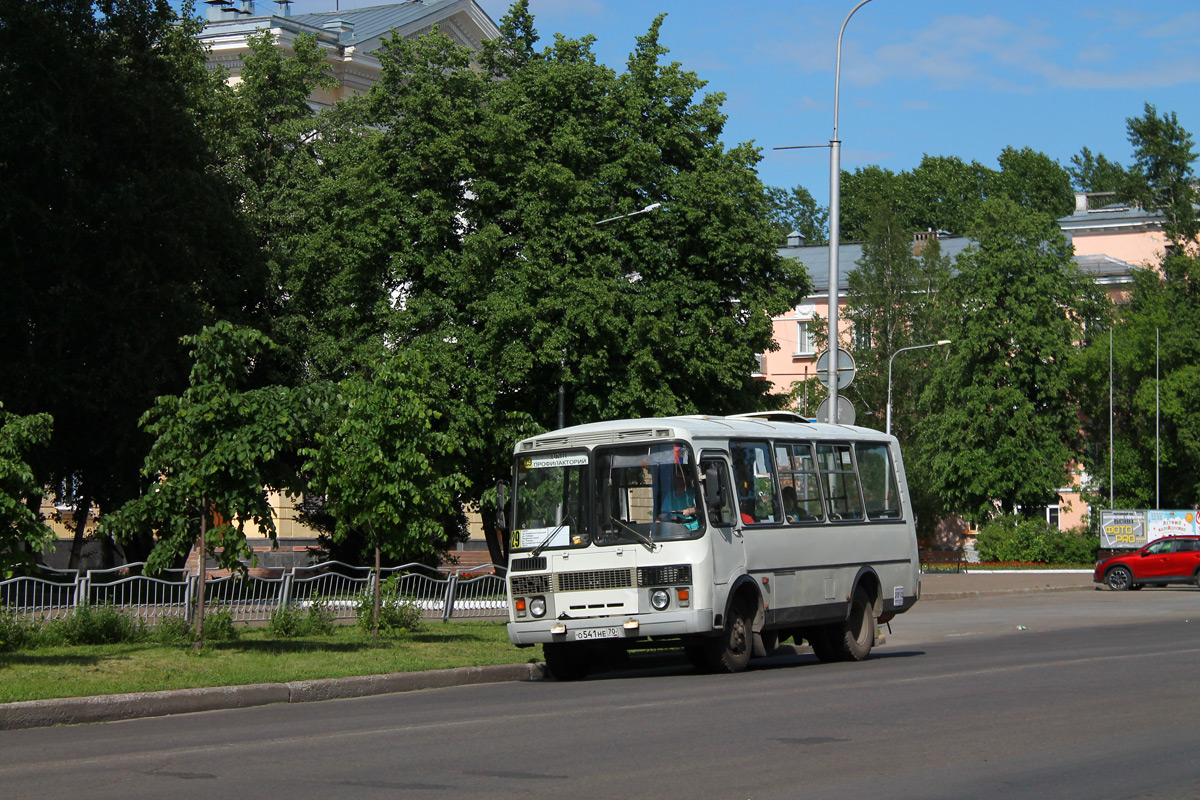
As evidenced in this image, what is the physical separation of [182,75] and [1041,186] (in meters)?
80.1

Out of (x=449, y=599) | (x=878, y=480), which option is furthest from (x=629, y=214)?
(x=878, y=480)

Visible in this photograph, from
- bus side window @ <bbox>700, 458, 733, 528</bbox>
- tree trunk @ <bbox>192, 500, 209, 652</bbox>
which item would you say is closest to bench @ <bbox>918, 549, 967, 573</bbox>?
bus side window @ <bbox>700, 458, 733, 528</bbox>

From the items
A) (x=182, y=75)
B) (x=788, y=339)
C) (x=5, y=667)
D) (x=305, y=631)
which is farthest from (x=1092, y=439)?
(x=5, y=667)

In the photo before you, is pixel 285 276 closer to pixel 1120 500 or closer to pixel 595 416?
pixel 595 416

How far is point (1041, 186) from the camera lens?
10088 cm

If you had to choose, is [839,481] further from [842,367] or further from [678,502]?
[842,367]

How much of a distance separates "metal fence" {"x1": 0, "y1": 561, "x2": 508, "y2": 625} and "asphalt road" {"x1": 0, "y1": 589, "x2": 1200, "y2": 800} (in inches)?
232

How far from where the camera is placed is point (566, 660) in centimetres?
1697

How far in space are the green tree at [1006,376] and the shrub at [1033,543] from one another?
6.08 feet

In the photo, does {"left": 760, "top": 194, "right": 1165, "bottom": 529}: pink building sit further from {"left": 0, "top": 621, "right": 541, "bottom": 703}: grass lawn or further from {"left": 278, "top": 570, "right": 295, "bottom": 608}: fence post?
{"left": 0, "top": 621, "right": 541, "bottom": 703}: grass lawn

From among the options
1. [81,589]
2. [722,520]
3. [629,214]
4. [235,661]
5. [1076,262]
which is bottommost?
[235,661]

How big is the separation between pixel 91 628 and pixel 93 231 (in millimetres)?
13185

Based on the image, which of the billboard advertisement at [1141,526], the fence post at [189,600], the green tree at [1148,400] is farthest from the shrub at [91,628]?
the green tree at [1148,400]

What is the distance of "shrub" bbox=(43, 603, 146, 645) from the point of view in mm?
17562
